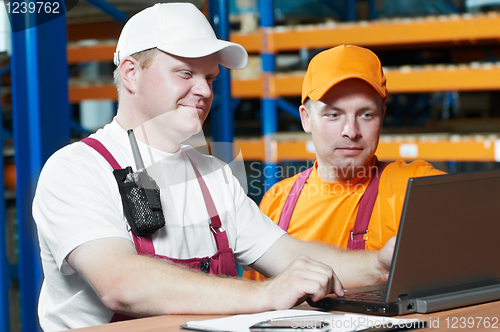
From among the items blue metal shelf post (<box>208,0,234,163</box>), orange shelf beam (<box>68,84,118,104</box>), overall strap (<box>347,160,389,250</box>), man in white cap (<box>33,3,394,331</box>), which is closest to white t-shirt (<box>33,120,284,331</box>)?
man in white cap (<box>33,3,394,331</box>)

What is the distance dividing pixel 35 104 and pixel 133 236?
696mm

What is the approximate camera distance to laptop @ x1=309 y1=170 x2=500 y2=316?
97cm

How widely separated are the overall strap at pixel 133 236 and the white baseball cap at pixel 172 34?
25 centimetres

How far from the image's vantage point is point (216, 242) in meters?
1.47

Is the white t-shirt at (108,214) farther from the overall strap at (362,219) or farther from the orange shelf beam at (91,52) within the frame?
the orange shelf beam at (91,52)

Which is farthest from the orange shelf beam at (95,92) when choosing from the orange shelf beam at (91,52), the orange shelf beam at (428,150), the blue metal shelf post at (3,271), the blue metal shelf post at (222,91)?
the blue metal shelf post at (3,271)

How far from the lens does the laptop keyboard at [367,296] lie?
1.09m

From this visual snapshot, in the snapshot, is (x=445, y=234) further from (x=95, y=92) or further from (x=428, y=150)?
(x=95, y=92)

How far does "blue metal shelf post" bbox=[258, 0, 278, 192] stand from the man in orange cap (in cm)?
204

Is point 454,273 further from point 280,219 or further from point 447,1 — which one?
point 447,1

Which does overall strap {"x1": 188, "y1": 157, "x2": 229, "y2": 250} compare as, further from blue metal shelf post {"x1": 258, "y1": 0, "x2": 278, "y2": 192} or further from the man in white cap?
blue metal shelf post {"x1": 258, "y1": 0, "x2": 278, "y2": 192}

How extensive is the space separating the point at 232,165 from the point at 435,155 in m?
1.99

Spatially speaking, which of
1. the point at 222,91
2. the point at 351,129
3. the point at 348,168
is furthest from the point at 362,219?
the point at 222,91

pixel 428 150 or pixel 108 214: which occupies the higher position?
pixel 428 150
